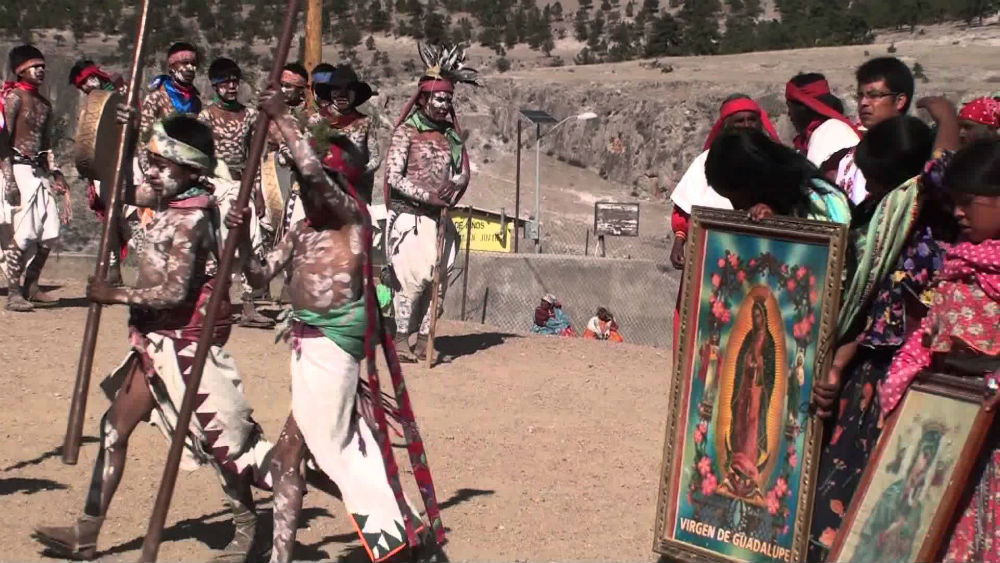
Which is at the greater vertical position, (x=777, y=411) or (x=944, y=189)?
(x=944, y=189)

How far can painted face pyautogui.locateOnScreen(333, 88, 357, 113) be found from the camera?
11078 millimetres

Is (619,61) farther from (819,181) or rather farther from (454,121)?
(819,181)

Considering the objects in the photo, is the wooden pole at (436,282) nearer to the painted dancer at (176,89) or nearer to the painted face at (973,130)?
the painted dancer at (176,89)

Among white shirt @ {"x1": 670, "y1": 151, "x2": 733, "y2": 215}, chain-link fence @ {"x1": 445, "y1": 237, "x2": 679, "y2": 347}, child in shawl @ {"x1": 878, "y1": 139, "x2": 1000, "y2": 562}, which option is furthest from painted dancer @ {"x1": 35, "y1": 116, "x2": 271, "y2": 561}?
chain-link fence @ {"x1": 445, "y1": 237, "x2": 679, "y2": 347}

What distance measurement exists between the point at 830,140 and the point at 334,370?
Answer: 2608 mm

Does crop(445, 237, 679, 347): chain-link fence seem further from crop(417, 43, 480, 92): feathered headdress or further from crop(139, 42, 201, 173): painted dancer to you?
crop(139, 42, 201, 173): painted dancer

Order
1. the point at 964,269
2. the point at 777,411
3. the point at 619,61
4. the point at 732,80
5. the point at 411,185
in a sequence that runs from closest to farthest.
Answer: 1. the point at 964,269
2. the point at 777,411
3. the point at 411,185
4. the point at 732,80
5. the point at 619,61

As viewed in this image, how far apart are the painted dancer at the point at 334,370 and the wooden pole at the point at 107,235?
59 cm

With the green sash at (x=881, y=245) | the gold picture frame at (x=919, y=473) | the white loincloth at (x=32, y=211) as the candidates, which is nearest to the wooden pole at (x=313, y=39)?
the white loincloth at (x=32, y=211)

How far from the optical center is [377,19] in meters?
65.1

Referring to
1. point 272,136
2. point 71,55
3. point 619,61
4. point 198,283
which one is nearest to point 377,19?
point 619,61

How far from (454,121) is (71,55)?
132 ft

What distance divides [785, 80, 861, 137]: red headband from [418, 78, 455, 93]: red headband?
3812mm

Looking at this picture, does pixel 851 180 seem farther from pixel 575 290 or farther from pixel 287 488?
pixel 575 290
